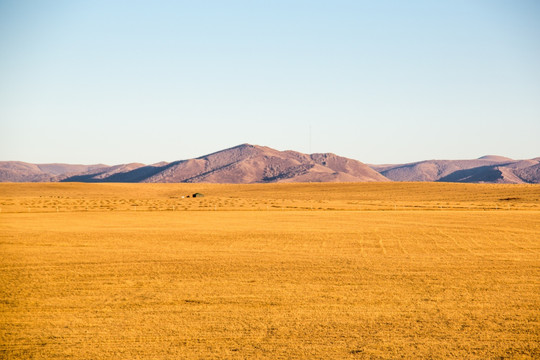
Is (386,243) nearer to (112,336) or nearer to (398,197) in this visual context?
(112,336)

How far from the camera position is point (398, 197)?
3255 inches

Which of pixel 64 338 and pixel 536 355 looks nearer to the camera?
pixel 536 355

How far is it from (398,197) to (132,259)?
2669 inches

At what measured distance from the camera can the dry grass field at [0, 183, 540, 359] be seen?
10031mm

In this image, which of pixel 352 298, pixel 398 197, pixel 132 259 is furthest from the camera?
pixel 398 197

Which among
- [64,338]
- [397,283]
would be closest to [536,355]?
[397,283]

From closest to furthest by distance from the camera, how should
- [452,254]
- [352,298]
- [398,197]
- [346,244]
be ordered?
[352,298]
[452,254]
[346,244]
[398,197]

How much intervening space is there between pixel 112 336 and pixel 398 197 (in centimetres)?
7595

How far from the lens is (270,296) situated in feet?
45.5

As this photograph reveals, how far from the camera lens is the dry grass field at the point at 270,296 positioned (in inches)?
395

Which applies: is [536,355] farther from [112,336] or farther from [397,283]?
[112,336]

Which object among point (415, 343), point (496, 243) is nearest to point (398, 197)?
point (496, 243)

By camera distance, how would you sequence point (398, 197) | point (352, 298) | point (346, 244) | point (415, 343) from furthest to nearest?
point (398, 197) → point (346, 244) → point (352, 298) → point (415, 343)

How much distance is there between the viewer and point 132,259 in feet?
66.1
